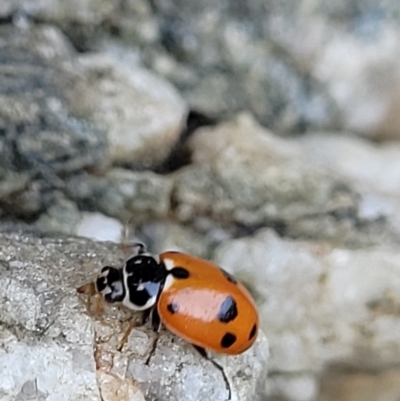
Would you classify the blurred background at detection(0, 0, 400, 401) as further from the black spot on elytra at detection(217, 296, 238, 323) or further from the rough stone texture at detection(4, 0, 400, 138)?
the black spot on elytra at detection(217, 296, 238, 323)

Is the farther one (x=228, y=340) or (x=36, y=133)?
(x=36, y=133)

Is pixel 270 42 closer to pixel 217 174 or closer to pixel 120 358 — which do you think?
pixel 217 174

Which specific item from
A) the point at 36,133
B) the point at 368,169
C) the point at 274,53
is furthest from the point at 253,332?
the point at 274,53

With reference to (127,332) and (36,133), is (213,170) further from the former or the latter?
(127,332)

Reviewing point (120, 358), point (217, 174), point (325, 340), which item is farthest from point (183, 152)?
point (120, 358)

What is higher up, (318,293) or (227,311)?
(227,311)

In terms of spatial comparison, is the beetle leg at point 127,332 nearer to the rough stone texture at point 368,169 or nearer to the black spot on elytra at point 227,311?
the black spot on elytra at point 227,311

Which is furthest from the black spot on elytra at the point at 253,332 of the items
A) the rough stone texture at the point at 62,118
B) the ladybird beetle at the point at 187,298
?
the rough stone texture at the point at 62,118
